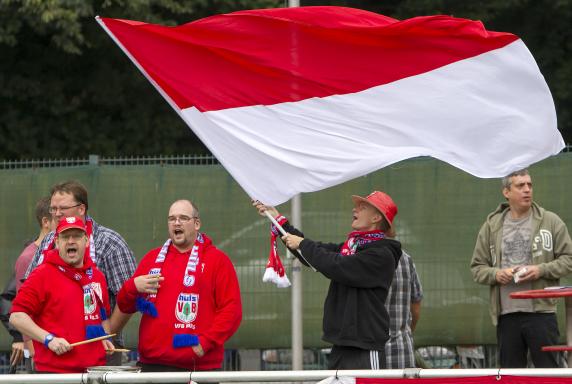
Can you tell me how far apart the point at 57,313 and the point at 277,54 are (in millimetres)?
2188

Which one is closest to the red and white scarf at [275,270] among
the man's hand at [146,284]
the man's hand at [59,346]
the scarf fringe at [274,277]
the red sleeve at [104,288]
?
the scarf fringe at [274,277]

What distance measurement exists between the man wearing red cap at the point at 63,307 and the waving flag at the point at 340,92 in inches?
43.3

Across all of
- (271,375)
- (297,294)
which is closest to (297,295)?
(297,294)

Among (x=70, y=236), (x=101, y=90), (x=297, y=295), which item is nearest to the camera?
(x=70, y=236)

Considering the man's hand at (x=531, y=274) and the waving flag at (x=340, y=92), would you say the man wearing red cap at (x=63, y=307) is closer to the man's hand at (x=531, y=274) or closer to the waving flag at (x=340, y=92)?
the waving flag at (x=340, y=92)

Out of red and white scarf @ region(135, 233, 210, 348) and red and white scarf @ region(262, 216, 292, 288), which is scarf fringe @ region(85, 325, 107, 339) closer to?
red and white scarf @ region(135, 233, 210, 348)

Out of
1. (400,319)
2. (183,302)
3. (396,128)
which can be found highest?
(396,128)

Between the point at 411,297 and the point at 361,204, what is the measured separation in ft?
3.78

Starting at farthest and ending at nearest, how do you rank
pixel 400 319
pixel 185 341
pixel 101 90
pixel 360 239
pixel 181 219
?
pixel 101 90 → pixel 400 319 → pixel 181 219 → pixel 360 239 → pixel 185 341

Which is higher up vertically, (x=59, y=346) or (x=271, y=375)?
(x=59, y=346)

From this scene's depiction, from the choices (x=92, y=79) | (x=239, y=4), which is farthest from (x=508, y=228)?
(x=92, y=79)

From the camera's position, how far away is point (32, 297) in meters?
8.16

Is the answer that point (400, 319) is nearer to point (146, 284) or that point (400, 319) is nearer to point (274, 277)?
point (274, 277)

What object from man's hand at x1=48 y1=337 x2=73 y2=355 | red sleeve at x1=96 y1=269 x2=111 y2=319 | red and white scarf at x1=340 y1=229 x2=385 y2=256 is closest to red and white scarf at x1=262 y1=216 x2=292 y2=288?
red and white scarf at x1=340 y1=229 x2=385 y2=256
